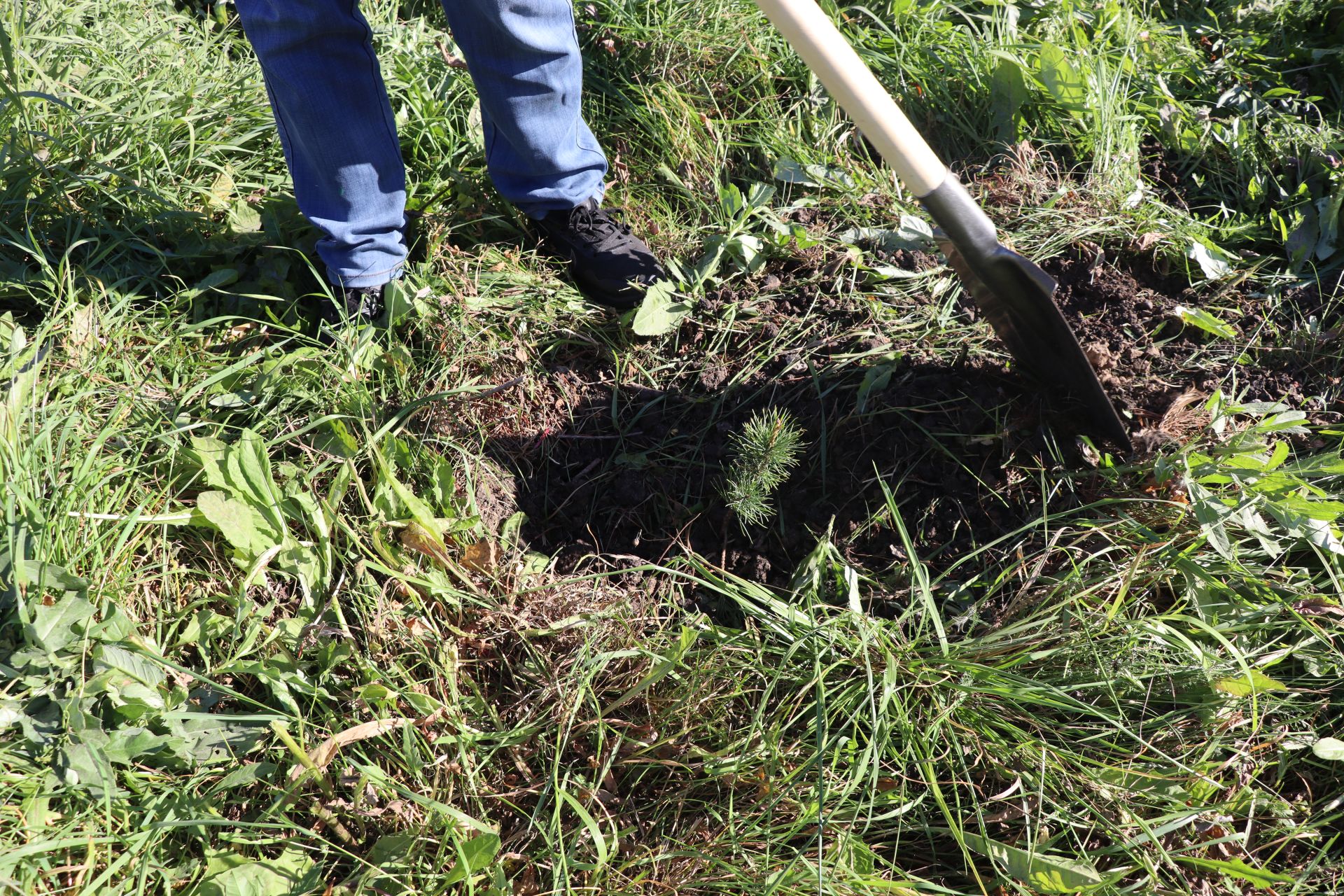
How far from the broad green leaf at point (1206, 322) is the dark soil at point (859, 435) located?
0.17ft

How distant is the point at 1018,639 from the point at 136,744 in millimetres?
1520

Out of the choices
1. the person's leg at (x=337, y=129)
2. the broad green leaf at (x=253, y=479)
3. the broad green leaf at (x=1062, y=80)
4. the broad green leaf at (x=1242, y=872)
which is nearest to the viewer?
the broad green leaf at (x=1242, y=872)

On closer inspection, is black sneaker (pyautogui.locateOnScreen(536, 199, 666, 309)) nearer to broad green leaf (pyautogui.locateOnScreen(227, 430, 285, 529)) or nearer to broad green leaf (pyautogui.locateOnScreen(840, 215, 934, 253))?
broad green leaf (pyautogui.locateOnScreen(840, 215, 934, 253))

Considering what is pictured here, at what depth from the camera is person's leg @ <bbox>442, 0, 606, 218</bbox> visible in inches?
73.9

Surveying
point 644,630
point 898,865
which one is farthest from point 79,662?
point 898,865

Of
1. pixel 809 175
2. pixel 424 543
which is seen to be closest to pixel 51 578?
pixel 424 543

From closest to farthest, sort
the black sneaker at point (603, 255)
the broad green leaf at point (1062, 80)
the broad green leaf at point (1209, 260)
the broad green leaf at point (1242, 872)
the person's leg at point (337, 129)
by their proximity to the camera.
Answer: the broad green leaf at point (1242, 872) → the person's leg at point (337, 129) → the broad green leaf at point (1209, 260) → the black sneaker at point (603, 255) → the broad green leaf at point (1062, 80)

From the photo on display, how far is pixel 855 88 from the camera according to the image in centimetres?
149

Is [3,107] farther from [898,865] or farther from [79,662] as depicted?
[898,865]

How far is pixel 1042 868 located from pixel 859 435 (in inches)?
34.7

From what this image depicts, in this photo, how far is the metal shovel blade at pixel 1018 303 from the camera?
1601mm

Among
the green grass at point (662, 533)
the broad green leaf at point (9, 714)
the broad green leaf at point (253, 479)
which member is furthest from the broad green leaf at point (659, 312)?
the broad green leaf at point (9, 714)

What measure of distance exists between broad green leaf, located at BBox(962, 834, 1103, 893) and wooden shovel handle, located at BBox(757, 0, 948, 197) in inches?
44.8

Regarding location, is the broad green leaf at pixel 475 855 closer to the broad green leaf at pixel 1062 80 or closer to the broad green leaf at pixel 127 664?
the broad green leaf at pixel 127 664
